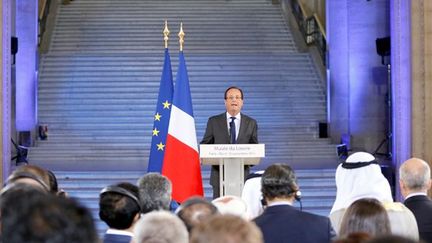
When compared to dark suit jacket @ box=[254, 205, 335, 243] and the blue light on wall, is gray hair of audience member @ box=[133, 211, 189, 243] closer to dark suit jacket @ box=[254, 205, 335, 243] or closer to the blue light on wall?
dark suit jacket @ box=[254, 205, 335, 243]

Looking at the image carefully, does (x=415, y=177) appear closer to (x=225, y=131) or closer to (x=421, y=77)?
(x=225, y=131)

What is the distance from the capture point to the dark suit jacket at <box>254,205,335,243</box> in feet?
15.3

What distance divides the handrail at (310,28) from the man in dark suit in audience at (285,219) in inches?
609

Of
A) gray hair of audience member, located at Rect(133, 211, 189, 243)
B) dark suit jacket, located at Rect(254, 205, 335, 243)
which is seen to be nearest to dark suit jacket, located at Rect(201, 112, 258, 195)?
dark suit jacket, located at Rect(254, 205, 335, 243)

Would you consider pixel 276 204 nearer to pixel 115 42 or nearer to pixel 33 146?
pixel 33 146

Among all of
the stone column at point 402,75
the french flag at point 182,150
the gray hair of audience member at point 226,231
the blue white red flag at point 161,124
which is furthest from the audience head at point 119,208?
the stone column at point 402,75

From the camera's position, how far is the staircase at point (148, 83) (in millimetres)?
16109

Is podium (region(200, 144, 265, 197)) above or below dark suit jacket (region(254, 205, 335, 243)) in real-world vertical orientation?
above

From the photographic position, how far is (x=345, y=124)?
18250 millimetres

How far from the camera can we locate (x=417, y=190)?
18.5 ft

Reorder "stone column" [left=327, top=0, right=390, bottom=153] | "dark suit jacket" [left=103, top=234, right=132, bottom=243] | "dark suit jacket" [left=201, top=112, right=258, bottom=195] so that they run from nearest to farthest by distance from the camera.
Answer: "dark suit jacket" [left=103, top=234, right=132, bottom=243], "dark suit jacket" [left=201, top=112, right=258, bottom=195], "stone column" [left=327, top=0, right=390, bottom=153]

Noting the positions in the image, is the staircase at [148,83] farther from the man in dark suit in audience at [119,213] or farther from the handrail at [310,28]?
the man in dark suit in audience at [119,213]

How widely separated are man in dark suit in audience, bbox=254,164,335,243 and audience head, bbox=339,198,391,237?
369 mm

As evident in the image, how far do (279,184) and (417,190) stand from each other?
1216mm
